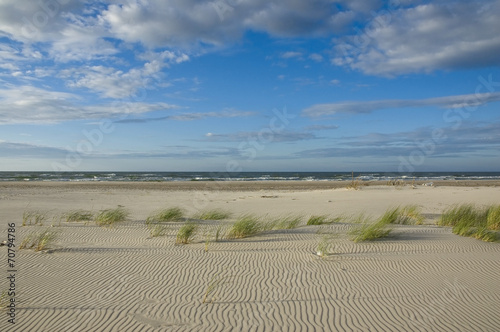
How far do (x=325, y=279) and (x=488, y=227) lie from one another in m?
7.22

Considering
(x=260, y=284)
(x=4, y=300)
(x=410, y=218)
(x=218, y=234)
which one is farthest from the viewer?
(x=410, y=218)

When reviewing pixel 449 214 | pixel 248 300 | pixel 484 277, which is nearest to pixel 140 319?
pixel 248 300

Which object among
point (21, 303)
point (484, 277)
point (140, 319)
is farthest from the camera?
point (484, 277)

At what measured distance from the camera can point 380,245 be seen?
865 centimetres

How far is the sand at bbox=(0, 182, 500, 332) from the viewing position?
4.54 meters

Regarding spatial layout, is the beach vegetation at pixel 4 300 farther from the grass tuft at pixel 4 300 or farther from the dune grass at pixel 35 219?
the dune grass at pixel 35 219

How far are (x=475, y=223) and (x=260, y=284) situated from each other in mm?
8642

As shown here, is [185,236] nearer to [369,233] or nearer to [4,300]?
[369,233]

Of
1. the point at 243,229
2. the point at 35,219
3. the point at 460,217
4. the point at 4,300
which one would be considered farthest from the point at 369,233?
the point at 35,219

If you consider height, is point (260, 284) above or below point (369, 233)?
below

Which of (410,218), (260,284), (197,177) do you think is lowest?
(260,284)

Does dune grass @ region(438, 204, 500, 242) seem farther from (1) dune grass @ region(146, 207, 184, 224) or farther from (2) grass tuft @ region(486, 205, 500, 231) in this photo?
(1) dune grass @ region(146, 207, 184, 224)

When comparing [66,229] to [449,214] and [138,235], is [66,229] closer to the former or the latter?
[138,235]

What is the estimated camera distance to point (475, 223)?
1159cm
